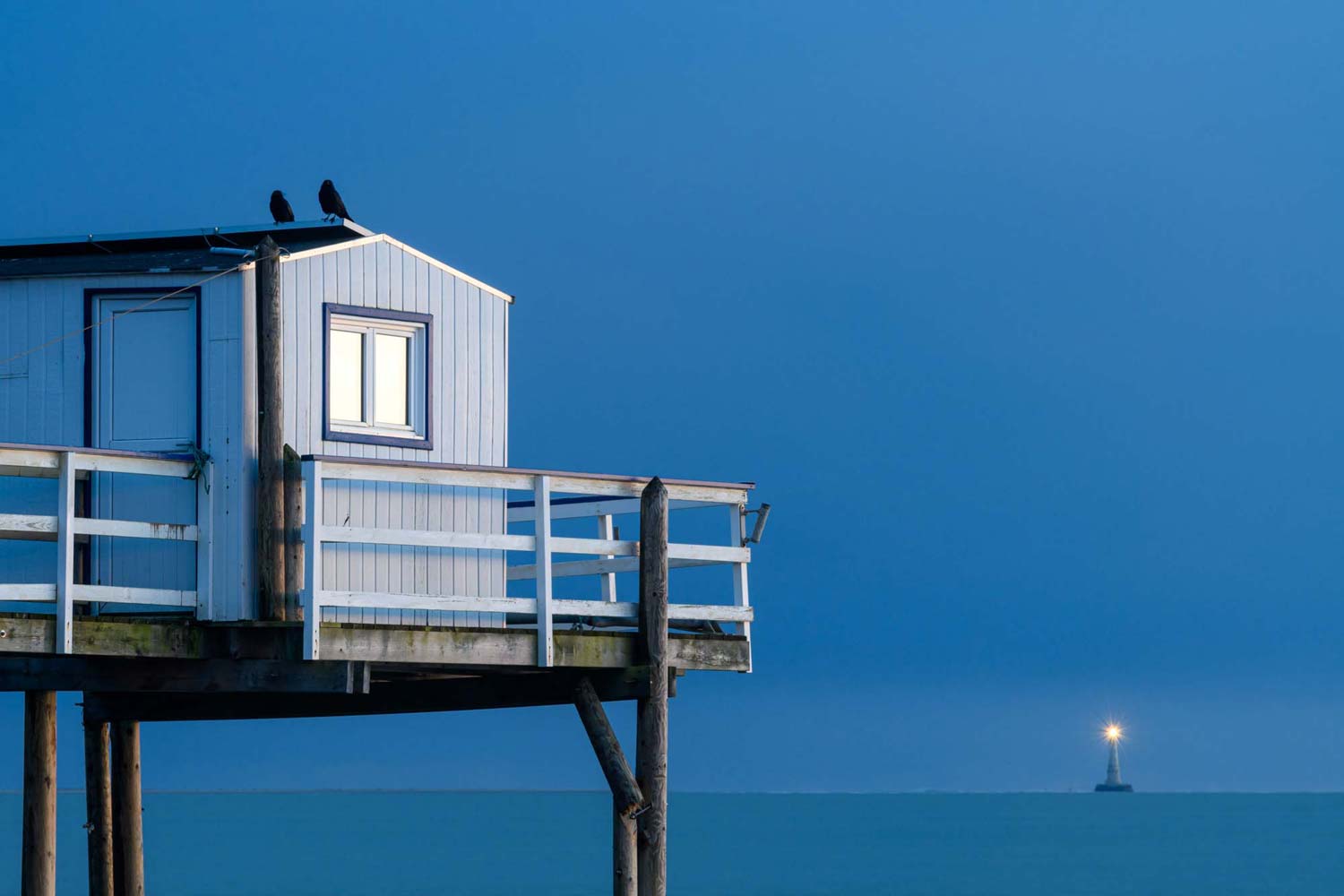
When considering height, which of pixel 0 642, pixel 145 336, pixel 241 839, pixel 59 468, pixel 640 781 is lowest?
pixel 241 839

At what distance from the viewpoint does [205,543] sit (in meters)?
14.6

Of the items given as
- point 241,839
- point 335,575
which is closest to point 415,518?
point 335,575

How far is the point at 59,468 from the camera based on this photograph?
13867 mm

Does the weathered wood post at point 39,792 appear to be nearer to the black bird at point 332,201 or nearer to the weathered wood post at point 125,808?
the weathered wood post at point 125,808

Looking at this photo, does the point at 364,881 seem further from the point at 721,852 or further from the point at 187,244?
the point at 187,244

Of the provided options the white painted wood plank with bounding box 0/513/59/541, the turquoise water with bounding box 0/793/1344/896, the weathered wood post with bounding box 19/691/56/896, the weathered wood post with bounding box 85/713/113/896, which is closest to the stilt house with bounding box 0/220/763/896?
the white painted wood plank with bounding box 0/513/59/541

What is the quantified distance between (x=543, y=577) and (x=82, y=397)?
3772 mm

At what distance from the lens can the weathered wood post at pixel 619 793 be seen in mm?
15539

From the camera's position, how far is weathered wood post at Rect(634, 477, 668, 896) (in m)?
15.6

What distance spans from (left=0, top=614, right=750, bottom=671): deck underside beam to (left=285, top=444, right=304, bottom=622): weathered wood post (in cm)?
25

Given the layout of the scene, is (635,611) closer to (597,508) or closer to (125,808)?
(597,508)

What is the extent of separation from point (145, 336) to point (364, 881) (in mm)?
67202

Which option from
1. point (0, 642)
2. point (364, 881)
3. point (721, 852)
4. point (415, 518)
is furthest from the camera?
point (721, 852)

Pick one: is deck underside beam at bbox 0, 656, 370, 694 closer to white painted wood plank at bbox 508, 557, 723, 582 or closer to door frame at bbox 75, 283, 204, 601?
door frame at bbox 75, 283, 204, 601
